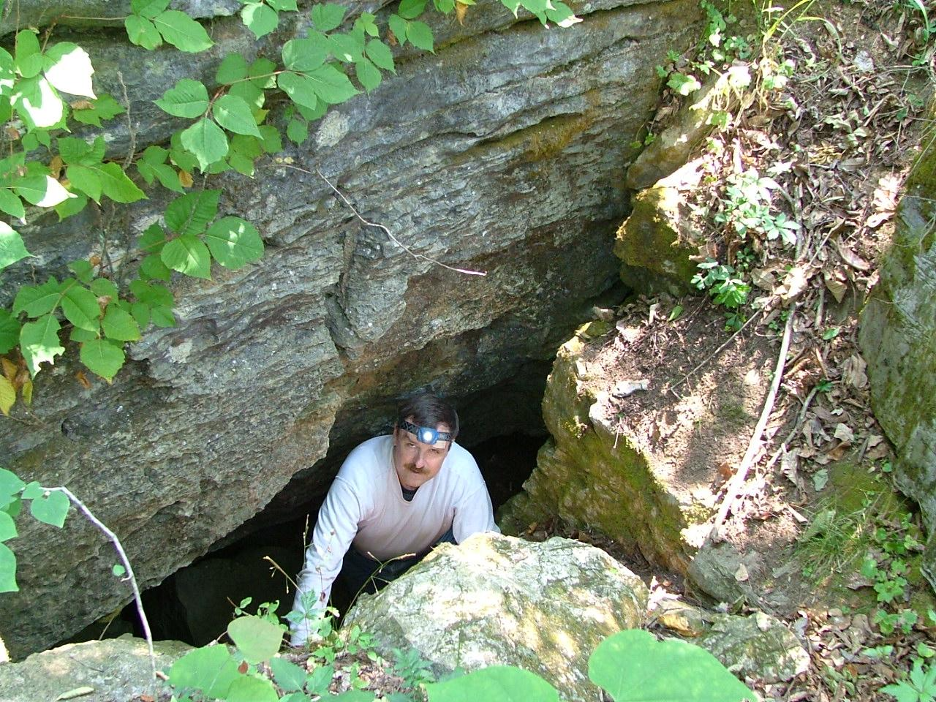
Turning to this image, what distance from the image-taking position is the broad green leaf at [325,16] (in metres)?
2.41

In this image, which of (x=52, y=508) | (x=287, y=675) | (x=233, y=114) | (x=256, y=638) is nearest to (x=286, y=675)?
(x=287, y=675)

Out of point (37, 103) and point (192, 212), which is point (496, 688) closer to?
point (37, 103)

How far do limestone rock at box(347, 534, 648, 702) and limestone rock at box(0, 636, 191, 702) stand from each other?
0.62 meters

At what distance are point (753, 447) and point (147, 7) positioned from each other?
2606 mm

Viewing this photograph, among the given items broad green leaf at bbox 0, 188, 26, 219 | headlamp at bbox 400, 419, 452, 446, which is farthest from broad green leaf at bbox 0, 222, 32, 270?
headlamp at bbox 400, 419, 452, 446

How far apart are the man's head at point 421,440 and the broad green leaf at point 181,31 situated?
78.9 inches

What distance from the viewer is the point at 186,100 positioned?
2230mm

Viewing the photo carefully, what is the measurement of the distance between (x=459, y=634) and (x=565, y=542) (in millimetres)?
681

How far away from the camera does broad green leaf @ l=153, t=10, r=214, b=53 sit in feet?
7.09

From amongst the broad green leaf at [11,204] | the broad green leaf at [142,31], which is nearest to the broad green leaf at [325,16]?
the broad green leaf at [142,31]

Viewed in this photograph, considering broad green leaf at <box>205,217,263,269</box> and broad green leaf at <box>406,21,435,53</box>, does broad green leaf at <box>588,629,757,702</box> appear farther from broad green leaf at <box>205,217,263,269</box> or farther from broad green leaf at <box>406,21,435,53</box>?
broad green leaf at <box>406,21,435,53</box>

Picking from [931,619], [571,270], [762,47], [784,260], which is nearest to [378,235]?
[571,270]

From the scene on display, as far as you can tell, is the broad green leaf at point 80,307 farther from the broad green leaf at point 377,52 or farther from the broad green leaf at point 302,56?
the broad green leaf at point 377,52

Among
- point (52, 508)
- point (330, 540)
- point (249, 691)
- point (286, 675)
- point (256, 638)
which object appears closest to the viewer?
point (249, 691)
